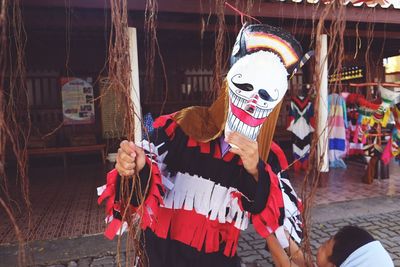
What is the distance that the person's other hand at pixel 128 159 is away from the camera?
123 centimetres

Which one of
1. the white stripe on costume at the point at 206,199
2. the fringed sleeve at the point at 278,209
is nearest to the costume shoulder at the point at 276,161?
the fringed sleeve at the point at 278,209

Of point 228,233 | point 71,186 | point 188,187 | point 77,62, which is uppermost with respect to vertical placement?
point 77,62

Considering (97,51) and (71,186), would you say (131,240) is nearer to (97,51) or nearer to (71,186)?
(71,186)

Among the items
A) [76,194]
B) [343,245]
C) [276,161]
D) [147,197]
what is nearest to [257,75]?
[276,161]

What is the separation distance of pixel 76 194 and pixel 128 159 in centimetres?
522

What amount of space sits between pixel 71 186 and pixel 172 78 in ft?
11.5

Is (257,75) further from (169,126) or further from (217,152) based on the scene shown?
(169,126)

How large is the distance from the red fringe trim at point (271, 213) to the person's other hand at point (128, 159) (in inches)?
20.2

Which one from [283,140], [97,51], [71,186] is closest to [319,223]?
[71,186]

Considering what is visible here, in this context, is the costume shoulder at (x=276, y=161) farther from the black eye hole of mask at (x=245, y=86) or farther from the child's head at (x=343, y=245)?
the child's head at (x=343, y=245)

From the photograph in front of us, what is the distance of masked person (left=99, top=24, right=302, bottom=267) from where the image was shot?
143 centimetres

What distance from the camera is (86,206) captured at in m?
5.34

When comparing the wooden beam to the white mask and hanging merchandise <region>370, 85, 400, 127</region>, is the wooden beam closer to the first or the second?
hanging merchandise <region>370, 85, 400, 127</region>

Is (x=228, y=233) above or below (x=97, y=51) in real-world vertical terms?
below
